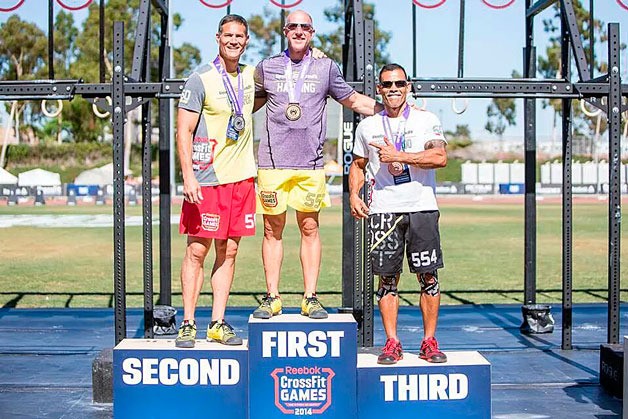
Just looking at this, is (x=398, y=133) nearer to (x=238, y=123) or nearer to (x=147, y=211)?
(x=238, y=123)

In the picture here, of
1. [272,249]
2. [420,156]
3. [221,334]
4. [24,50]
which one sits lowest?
[221,334]

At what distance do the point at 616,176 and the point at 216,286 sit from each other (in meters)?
3.05

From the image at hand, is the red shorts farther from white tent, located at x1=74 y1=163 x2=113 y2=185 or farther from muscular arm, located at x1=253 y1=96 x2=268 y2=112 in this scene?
white tent, located at x1=74 y1=163 x2=113 y2=185

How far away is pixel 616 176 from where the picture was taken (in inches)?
247

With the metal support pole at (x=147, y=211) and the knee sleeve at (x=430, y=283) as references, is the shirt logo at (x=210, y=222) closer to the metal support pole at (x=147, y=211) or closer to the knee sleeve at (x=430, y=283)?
the knee sleeve at (x=430, y=283)

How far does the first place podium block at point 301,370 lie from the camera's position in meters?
4.49

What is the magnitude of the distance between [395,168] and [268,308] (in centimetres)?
102

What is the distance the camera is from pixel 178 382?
14.9 ft

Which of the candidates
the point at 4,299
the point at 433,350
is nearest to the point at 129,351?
the point at 433,350

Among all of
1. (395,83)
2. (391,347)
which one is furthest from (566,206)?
(391,347)

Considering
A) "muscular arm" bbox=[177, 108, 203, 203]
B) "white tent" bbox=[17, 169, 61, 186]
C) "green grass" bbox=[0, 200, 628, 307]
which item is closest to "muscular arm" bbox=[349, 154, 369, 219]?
"muscular arm" bbox=[177, 108, 203, 203]

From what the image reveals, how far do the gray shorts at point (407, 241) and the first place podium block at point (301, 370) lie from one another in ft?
1.70

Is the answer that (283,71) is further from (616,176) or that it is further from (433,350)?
(616,176)

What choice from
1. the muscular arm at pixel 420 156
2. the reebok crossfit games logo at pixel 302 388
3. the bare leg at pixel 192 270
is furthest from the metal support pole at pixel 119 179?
the muscular arm at pixel 420 156
